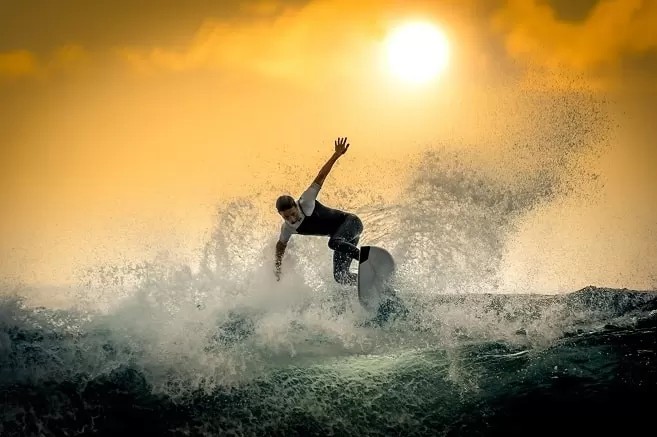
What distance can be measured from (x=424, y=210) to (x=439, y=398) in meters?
5.90

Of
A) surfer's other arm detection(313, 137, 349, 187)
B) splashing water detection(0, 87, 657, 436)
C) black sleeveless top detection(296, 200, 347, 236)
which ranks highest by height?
surfer's other arm detection(313, 137, 349, 187)

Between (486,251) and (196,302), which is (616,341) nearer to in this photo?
(486,251)

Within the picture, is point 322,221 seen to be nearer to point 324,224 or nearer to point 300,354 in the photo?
point 324,224

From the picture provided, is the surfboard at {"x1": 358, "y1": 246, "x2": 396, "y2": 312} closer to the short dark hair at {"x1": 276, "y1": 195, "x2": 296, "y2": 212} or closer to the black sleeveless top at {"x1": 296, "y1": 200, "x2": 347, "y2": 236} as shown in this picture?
the black sleeveless top at {"x1": 296, "y1": 200, "x2": 347, "y2": 236}

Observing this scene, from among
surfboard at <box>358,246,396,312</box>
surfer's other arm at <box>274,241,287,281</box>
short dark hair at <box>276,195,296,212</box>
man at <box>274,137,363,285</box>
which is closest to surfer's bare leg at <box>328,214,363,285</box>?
man at <box>274,137,363,285</box>

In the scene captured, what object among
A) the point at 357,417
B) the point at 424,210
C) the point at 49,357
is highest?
the point at 424,210

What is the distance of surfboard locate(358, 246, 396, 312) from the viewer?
8703 mm

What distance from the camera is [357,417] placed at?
5801 millimetres

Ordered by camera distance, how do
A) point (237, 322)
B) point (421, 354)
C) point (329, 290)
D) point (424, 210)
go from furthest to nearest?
point (424, 210) → point (329, 290) → point (237, 322) → point (421, 354)

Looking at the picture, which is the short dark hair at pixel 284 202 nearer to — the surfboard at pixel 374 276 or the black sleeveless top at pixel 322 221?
the black sleeveless top at pixel 322 221

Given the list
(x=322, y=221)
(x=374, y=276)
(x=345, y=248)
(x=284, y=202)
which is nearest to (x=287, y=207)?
(x=284, y=202)

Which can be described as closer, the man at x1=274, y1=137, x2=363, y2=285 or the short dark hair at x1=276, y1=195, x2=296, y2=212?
the short dark hair at x1=276, y1=195, x2=296, y2=212

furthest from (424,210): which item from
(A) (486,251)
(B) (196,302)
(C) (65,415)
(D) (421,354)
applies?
(C) (65,415)

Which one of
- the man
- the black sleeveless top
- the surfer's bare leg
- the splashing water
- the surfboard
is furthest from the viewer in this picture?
the surfer's bare leg
